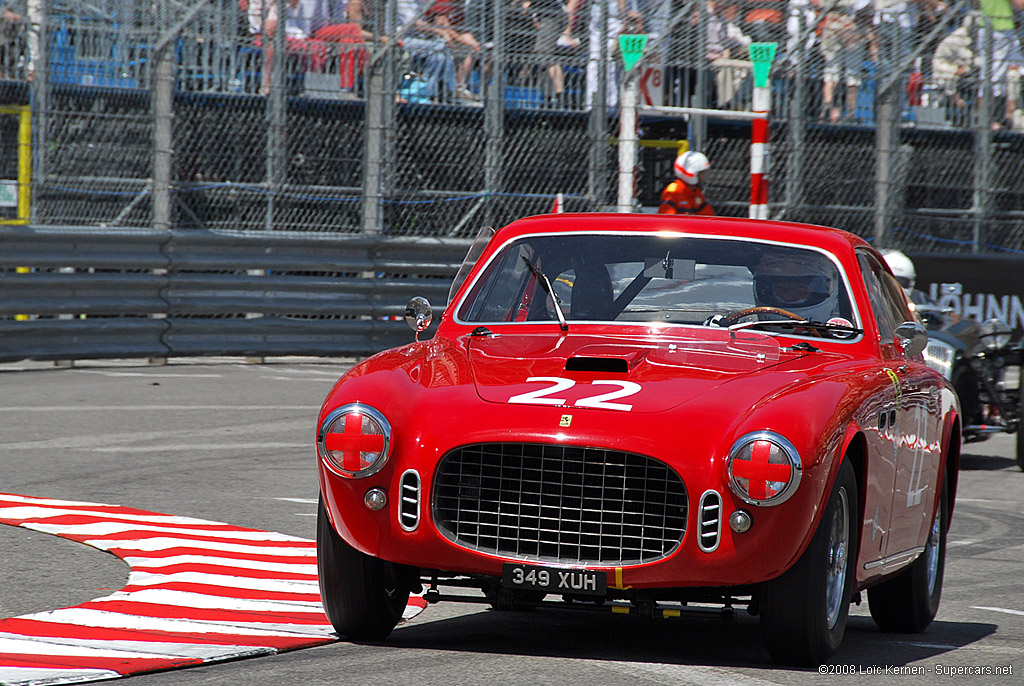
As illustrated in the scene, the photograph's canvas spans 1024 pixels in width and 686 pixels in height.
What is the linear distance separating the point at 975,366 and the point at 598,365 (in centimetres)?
643

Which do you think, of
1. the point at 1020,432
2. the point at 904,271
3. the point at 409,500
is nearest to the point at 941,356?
the point at 1020,432

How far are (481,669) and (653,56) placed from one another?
12063mm

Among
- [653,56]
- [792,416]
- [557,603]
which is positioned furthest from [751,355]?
[653,56]

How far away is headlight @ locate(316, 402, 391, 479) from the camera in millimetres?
4738

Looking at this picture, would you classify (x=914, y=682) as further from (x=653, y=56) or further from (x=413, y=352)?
(x=653, y=56)

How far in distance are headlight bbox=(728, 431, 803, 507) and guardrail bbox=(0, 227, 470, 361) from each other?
10.8 metres

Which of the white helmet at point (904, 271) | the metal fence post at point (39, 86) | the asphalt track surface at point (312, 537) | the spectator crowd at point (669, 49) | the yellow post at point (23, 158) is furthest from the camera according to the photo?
the spectator crowd at point (669, 49)

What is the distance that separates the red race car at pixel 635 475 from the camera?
4.52 meters

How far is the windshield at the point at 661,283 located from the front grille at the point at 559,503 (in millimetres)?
1252

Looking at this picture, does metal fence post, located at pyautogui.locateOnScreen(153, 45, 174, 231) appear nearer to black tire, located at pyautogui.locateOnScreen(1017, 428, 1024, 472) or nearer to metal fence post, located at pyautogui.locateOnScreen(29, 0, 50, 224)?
metal fence post, located at pyautogui.locateOnScreen(29, 0, 50, 224)

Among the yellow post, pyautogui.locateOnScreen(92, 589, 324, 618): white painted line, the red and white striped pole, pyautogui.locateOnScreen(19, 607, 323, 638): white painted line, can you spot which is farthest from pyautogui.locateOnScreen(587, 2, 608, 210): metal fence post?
pyautogui.locateOnScreen(19, 607, 323, 638): white painted line

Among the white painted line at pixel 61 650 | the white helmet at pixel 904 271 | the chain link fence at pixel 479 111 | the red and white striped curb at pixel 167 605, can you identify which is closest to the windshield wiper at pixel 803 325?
the red and white striped curb at pixel 167 605

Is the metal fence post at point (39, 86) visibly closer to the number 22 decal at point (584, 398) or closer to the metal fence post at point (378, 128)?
the metal fence post at point (378, 128)

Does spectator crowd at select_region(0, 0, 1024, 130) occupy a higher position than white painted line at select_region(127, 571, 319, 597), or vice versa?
spectator crowd at select_region(0, 0, 1024, 130)
